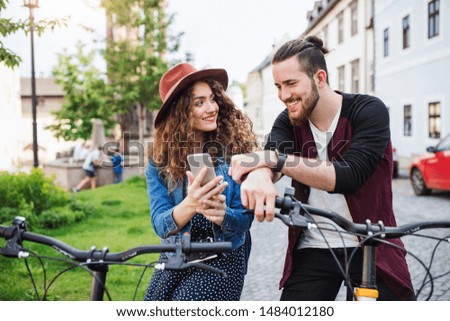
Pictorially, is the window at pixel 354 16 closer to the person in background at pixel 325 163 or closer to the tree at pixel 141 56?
the tree at pixel 141 56

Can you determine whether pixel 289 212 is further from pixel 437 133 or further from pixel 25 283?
pixel 437 133

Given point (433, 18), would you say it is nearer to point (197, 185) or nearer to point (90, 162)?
point (90, 162)

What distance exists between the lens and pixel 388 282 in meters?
1.96

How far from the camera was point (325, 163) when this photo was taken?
1769 mm

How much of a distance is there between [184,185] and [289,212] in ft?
2.82

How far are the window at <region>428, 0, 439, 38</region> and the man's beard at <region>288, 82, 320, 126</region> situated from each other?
14364mm

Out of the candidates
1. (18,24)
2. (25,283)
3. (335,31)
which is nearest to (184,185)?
(18,24)

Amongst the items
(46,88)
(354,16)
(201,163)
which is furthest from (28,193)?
(46,88)

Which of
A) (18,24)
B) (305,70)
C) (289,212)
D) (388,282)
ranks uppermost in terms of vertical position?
(18,24)

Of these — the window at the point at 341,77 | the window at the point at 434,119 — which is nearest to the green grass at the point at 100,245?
the window at the point at 434,119

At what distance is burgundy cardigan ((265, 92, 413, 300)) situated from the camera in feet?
6.03

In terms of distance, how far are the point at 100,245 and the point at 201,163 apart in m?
5.23

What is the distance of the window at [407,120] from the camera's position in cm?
1790

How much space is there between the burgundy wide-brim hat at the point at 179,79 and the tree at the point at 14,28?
1.63 metres
